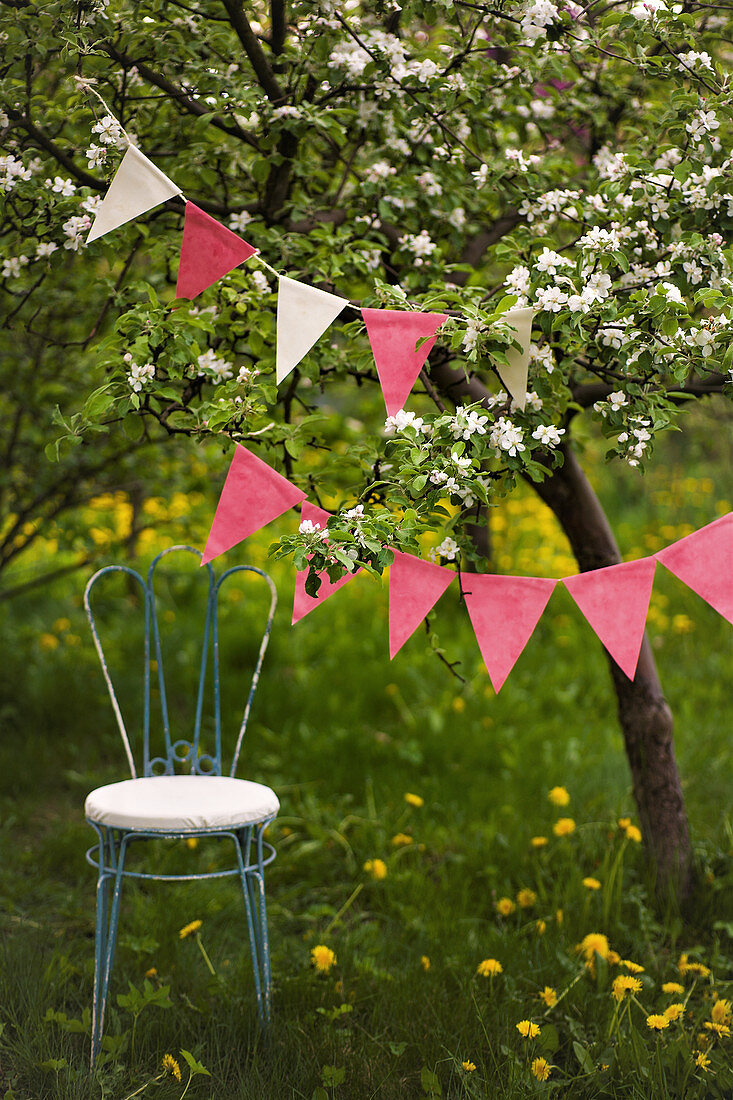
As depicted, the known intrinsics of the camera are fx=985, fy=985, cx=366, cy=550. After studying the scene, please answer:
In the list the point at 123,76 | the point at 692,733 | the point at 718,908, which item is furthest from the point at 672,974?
the point at 123,76

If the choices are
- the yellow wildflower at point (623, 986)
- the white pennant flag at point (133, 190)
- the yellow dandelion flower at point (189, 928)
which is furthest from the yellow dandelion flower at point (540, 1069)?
the white pennant flag at point (133, 190)

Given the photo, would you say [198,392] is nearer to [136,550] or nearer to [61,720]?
[61,720]

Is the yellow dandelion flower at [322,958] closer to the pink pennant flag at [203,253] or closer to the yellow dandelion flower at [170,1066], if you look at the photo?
the yellow dandelion flower at [170,1066]

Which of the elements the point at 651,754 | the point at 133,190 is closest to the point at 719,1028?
the point at 651,754

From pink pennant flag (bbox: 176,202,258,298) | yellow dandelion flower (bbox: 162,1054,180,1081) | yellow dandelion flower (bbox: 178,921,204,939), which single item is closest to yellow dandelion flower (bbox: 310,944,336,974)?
yellow dandelion flower (bbox: 178,921,204,939)

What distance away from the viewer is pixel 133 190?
181 centimetres

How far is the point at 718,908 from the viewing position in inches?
101

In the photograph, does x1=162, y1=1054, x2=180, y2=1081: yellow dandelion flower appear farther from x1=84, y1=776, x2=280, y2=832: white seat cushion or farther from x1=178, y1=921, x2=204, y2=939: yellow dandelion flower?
x1=84, y1=776, x2=280, y2=832: white seat cushion

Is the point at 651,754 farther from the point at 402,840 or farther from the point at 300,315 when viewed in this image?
the point at 300,315

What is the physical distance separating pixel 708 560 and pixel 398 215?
3.48ft

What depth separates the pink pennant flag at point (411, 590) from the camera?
1.82 meters

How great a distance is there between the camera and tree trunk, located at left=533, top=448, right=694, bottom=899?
2.50m

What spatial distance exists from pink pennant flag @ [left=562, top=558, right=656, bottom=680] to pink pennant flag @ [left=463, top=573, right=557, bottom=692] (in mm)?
70

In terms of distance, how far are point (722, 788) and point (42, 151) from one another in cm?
268
